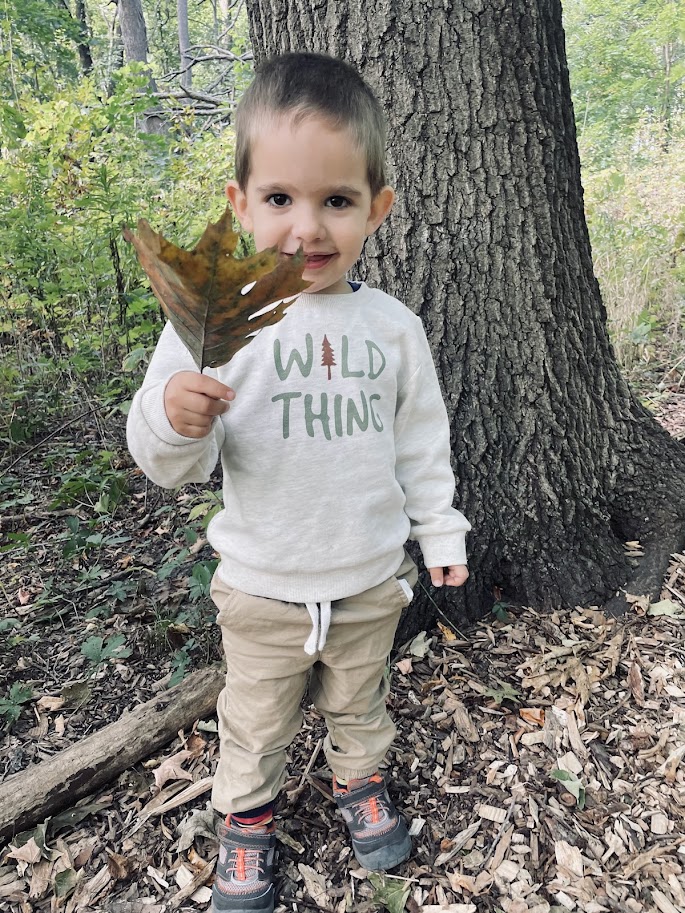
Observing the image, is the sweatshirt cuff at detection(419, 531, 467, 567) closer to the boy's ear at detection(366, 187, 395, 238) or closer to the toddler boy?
the toddler boy

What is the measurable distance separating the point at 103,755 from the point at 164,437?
1159mm

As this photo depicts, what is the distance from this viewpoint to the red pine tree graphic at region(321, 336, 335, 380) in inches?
53.5

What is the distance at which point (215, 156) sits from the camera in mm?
4844

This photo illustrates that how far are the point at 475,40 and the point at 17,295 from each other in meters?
2.55

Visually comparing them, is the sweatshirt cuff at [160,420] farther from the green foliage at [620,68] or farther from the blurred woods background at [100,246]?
the green foliage at [620,68]

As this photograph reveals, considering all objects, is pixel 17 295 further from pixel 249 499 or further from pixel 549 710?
pixel 549 710

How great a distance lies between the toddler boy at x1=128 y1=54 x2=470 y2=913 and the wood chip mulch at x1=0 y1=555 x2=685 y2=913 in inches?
4.4

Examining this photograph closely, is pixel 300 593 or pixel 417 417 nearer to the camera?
pixel 300 593

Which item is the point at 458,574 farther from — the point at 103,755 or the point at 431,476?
the point at 103,755

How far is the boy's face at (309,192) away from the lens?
3.92 ft

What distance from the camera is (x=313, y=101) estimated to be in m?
1.20

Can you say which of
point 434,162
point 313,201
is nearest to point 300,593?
point 313,201

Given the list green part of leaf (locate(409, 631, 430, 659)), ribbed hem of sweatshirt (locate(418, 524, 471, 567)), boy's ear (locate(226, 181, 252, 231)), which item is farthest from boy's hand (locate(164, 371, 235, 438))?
green part of leaf (locate(409, 631, 430, 659))

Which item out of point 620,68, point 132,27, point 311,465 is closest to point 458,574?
point 311,465
